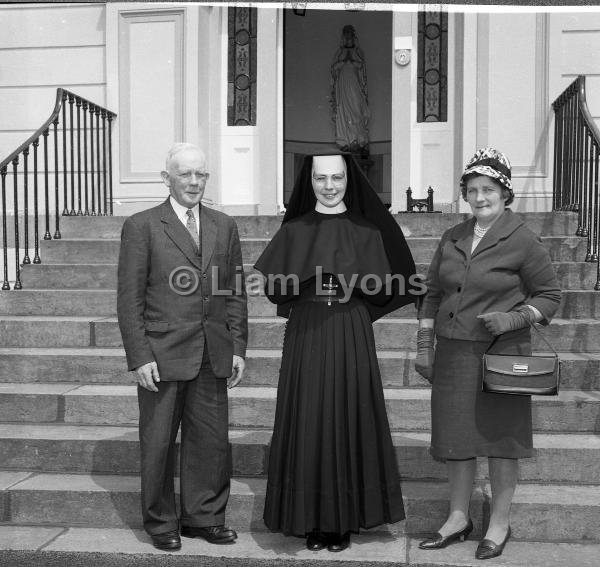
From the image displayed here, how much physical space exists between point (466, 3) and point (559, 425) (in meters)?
2.49

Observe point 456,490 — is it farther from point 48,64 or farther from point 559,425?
A: point 48,64

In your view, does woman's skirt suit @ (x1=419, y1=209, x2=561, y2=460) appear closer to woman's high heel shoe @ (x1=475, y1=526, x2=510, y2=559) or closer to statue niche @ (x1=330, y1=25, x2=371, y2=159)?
woman's high heel shoe @ (x1=475, y1=526, x2=510, y2=559)

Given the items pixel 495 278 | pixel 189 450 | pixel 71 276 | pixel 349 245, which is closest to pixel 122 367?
pixel 71 276

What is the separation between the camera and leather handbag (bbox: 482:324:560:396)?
3.33 m

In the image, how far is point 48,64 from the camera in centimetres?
780

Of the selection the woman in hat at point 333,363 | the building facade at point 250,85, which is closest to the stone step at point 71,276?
the building facade at point 250,85

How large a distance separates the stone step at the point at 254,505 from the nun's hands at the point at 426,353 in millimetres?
699

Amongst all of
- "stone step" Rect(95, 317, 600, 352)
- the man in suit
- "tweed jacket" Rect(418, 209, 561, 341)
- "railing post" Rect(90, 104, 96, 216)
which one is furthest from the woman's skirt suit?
"railing post" Rect(90, 104, 96, 216)

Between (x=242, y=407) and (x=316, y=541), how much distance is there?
1.22 metres

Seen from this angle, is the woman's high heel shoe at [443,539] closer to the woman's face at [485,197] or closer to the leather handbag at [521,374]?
the leather handbag at [521,374]

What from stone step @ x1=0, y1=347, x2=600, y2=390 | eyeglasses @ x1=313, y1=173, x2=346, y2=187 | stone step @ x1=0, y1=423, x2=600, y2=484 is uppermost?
eyeglasses @ x1=313, y1=173, x2=346, y2=187

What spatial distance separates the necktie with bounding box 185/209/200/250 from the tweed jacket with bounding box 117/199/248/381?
0.03m

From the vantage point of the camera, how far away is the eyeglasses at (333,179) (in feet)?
11.7

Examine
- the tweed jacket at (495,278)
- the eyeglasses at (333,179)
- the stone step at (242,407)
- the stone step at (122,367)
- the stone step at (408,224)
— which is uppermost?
the eyeglasses at (333,179)
